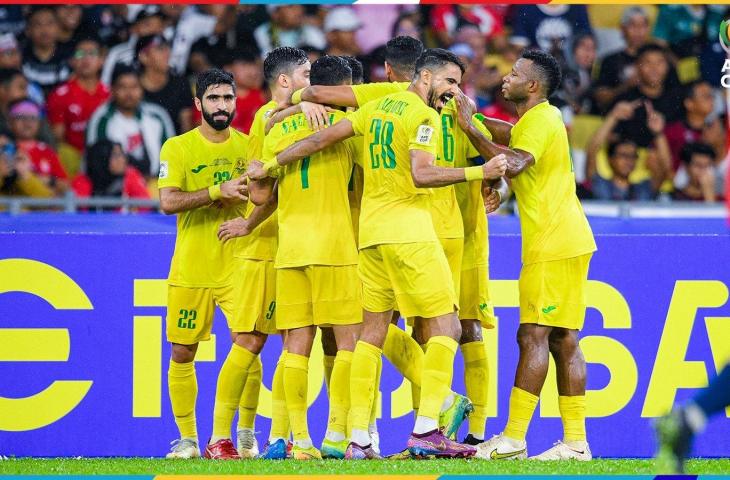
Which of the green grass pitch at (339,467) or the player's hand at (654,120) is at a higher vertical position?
the player's hand at (654,120)

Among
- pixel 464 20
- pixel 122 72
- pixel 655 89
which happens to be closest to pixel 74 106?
pixel 122 72

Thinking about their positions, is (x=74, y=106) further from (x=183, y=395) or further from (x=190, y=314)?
(x=183, y=395)

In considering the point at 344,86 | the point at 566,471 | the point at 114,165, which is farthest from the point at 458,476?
the point at 114,165

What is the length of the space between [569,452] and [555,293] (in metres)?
0.94

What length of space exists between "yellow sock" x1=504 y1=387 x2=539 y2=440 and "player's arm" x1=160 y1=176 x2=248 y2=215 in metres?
1.94

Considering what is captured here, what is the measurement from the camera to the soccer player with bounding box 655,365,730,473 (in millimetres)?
5250

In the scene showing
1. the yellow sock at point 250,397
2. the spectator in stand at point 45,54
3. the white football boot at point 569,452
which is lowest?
the white football boot at point 569,452

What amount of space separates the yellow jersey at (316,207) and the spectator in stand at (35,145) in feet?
14.3

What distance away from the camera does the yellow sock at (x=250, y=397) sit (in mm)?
8273

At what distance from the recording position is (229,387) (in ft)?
26.5

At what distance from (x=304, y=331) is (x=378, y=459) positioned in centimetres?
87

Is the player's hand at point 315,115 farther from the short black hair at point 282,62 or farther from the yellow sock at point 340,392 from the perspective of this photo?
the yellow sock at point 340,392

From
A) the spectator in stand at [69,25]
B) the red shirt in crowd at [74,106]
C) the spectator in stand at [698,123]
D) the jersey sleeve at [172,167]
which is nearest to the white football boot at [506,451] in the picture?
the jersey sleeve at [172,167]

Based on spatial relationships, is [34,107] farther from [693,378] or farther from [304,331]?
[693,378]
